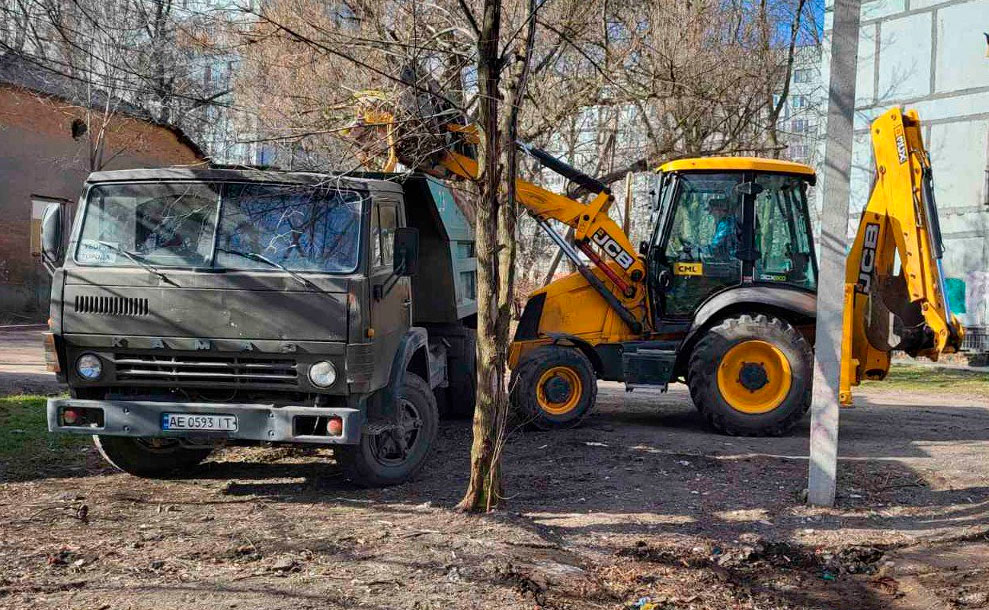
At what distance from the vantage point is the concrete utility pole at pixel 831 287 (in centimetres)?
682

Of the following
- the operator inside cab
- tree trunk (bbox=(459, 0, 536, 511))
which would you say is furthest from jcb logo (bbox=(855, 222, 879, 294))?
tree trunk (bbox=(459, 0, 536, 511))

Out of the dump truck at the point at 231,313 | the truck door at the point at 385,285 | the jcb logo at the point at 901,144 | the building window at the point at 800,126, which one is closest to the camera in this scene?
the dump truck at the point at 231,313

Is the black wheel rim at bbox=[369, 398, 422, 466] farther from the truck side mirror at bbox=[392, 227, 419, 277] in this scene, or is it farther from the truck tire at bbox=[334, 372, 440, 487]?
the truck side mirror at bbox=[392, 227, 419, 277]

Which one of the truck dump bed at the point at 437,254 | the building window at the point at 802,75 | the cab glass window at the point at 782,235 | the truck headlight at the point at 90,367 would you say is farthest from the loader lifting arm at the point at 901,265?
the building window at the point at 802,75

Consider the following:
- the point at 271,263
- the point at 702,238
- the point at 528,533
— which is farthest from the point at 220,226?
the point at 702,238

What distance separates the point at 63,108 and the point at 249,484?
18479 millimetres

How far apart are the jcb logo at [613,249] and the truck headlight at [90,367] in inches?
219

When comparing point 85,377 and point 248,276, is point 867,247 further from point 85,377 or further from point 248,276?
point 85,377

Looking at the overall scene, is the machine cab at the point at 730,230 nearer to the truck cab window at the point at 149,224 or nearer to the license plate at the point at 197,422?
the truck cab window at the point at 149,224

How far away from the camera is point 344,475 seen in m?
7.72

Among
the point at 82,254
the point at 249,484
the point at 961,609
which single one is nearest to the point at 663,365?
the point at 249,484

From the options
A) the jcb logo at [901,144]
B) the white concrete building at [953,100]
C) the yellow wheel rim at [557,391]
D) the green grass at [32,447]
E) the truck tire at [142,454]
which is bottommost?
the green grass at [32,447]

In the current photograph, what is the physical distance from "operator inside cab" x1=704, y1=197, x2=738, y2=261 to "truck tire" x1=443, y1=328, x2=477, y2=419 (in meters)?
2.75

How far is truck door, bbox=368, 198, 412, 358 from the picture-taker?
6.95 metres
